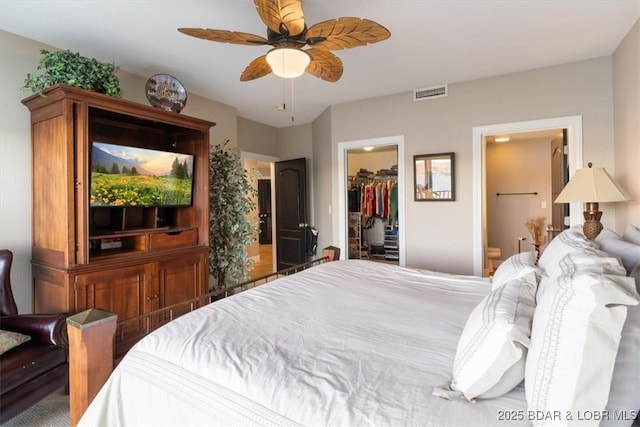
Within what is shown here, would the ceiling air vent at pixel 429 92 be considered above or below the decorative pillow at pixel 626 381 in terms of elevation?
above

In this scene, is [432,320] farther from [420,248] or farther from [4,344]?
[420,248]

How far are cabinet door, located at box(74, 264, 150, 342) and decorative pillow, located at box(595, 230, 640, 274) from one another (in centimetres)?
271

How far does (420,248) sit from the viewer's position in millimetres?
3797

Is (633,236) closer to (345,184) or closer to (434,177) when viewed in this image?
(434,177)

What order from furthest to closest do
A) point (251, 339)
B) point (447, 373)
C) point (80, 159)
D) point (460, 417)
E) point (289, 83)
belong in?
point (289, 83), point (80, 159), point (251, 339), point (447, 373), point (460, 417)

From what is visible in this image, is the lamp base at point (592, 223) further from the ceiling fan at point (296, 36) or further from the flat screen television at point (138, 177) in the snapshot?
the flat screen television at point (138, 177)

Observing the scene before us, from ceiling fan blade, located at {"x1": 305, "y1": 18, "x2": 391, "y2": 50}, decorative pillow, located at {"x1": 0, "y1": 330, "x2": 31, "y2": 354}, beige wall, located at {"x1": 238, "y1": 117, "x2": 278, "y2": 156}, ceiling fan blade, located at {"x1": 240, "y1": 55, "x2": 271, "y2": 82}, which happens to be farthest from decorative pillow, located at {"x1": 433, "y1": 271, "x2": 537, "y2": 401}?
beige wall, located at {"x1": 238, "y1": 117, "x2": 278, "y2": 156}

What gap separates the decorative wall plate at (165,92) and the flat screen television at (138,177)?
46 centimetres

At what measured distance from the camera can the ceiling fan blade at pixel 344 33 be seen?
167 cm

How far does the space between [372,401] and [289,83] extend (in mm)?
3238

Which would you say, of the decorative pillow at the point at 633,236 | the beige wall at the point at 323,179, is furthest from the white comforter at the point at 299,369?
the beige wall at the point at 323,179

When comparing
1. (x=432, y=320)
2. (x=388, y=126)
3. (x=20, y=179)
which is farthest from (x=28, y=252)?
(x=388, y=126)

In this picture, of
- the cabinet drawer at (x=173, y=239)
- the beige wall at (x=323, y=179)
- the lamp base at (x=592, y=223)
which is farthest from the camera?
the beige wall at (x=323, y=179)

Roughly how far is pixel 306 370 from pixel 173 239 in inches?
92.3
